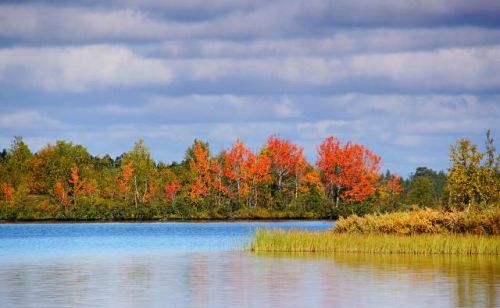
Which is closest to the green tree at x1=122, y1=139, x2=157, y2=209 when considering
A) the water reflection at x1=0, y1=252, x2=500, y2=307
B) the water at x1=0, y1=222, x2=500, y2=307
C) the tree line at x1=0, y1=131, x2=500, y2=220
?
the tree line at x1=0, y1=131, x2=500, y2=220

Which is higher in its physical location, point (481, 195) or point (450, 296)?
point (481, 195)

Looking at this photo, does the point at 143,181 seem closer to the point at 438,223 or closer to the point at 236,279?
the point at 438,223

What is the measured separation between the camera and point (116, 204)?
139625 mm

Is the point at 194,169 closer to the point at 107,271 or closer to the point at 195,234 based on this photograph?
the point at 195,234

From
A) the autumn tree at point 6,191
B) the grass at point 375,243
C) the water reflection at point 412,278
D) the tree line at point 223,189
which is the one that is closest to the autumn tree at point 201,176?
the tree line at point 223,189

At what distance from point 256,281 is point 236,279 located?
1366 millimetres

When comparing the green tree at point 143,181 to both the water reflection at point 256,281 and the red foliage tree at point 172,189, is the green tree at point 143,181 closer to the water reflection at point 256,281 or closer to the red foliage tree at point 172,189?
the red foliage tree at point 172,189

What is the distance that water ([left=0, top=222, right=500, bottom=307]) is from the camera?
1380 inches

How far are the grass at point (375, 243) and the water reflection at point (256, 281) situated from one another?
1596mm

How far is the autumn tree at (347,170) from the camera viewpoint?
13900 centimetres

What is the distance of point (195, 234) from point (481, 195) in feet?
110

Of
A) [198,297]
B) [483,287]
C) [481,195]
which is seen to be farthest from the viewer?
[481,195]

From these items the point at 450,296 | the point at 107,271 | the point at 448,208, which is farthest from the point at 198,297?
the point at 448,208

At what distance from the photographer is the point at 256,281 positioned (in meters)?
41.7
